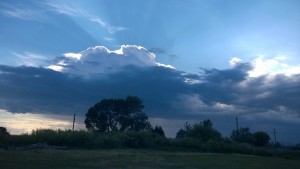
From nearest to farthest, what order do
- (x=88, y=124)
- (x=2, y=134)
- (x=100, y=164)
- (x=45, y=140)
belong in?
(x=100, y=164) < (x=2, y=134) < (x=45, y=140) < (x=88, y=124)

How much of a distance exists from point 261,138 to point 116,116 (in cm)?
3172

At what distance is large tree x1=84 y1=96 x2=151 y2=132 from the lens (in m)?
75.6

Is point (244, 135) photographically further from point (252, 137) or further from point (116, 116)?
point (116, 116)

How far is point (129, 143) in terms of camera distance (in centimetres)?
4703

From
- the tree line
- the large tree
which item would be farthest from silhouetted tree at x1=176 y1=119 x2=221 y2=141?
the large tree

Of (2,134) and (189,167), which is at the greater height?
(2,134)

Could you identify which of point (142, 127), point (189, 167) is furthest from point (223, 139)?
point (189, 167)

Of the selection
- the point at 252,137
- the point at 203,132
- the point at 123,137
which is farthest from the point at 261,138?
the point at 123,137

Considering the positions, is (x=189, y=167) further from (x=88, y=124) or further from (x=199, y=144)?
(x=88, y=124)

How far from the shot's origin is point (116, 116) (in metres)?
76.9

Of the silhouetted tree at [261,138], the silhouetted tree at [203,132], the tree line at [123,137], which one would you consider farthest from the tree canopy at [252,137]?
the silhouetted tree at [203,132]

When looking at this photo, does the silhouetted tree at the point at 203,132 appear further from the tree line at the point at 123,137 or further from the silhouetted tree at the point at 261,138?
the silhouetted tree at the point at 261,138

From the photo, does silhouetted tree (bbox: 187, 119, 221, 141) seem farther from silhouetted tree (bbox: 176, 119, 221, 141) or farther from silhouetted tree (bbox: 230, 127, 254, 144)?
silhouetted tree (bbox: 230, 127, 254, 144)

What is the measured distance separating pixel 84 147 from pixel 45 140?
4.76 m
